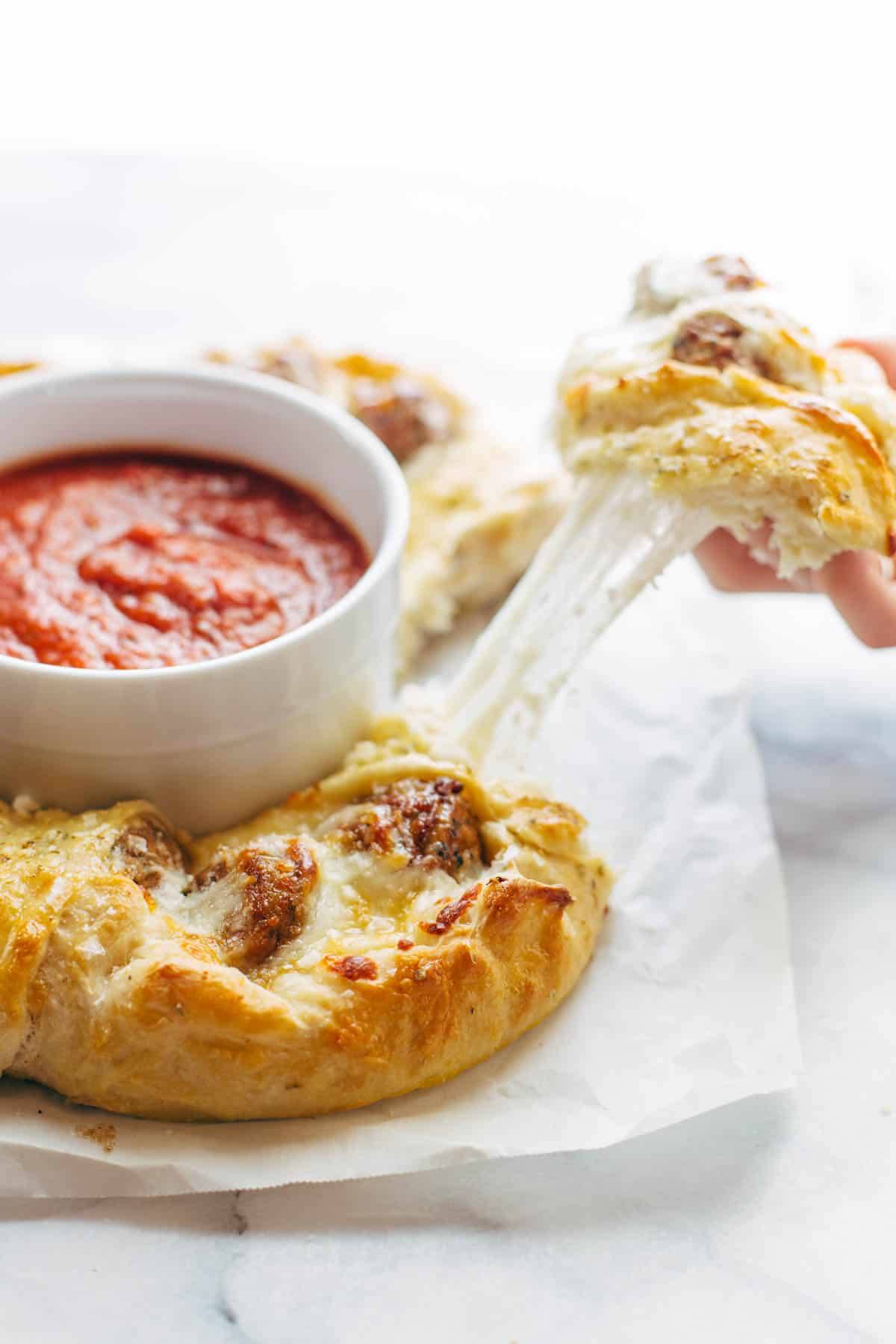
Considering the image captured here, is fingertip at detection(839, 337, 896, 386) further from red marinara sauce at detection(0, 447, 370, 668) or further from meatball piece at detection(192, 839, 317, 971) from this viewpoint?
meatball piece at detection(192, 839, 317, 971)

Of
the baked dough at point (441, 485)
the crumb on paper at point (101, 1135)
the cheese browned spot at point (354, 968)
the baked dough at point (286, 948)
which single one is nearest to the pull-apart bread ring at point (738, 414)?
the baked dough at point (441, 485)

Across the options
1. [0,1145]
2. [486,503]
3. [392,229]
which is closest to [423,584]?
[486,503]

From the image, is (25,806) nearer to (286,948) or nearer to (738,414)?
(286,948)

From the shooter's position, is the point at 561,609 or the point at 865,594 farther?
the point at 561,609

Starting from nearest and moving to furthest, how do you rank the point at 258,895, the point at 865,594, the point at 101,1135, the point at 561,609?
the point at 101,1135 → the point at 258,895 → the point at 865,594 → the point at 561,609

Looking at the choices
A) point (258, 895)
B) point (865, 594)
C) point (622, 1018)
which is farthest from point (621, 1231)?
A: point (865, 594)

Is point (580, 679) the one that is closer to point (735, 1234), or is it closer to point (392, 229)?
point (735, 1234)
